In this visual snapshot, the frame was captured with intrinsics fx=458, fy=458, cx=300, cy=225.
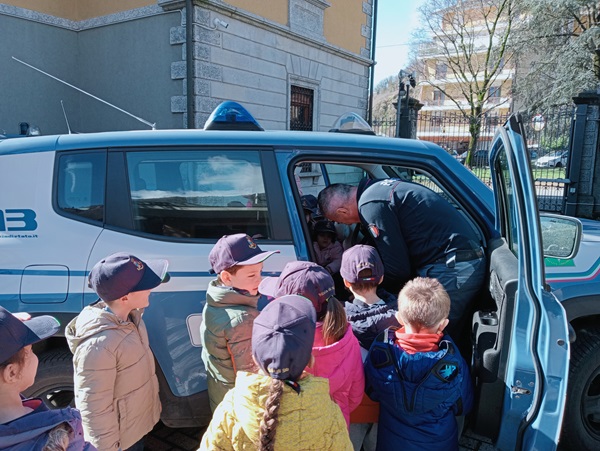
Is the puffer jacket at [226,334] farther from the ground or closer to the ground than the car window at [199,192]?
closer to the ground

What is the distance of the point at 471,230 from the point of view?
2.55 m

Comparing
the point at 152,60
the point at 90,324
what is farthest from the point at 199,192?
the point at 152,60

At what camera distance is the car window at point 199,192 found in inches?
89.8

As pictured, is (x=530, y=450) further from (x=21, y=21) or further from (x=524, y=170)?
(x=21, y=21)

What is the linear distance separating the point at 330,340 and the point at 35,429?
1.04 meters

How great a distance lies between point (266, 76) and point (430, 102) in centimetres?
3421

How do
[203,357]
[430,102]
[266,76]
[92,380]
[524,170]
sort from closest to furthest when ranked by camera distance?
[92,380]
[524,170]
[203,357]
[266,76]
[430,102]

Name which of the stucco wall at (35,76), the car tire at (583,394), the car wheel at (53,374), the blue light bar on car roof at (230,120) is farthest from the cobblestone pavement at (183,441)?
the stucco wall at (35,76)

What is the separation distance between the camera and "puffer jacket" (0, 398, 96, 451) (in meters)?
1.17

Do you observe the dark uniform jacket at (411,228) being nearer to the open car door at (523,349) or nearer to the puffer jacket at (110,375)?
the open car door at (523,349)

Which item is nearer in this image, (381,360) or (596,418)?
(381,360)

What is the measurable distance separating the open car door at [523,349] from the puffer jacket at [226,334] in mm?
1016

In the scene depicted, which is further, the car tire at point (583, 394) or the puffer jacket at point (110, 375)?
the car tire at point (583, 394)

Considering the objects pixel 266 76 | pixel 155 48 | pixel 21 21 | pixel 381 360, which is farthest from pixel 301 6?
pixel 381 360
